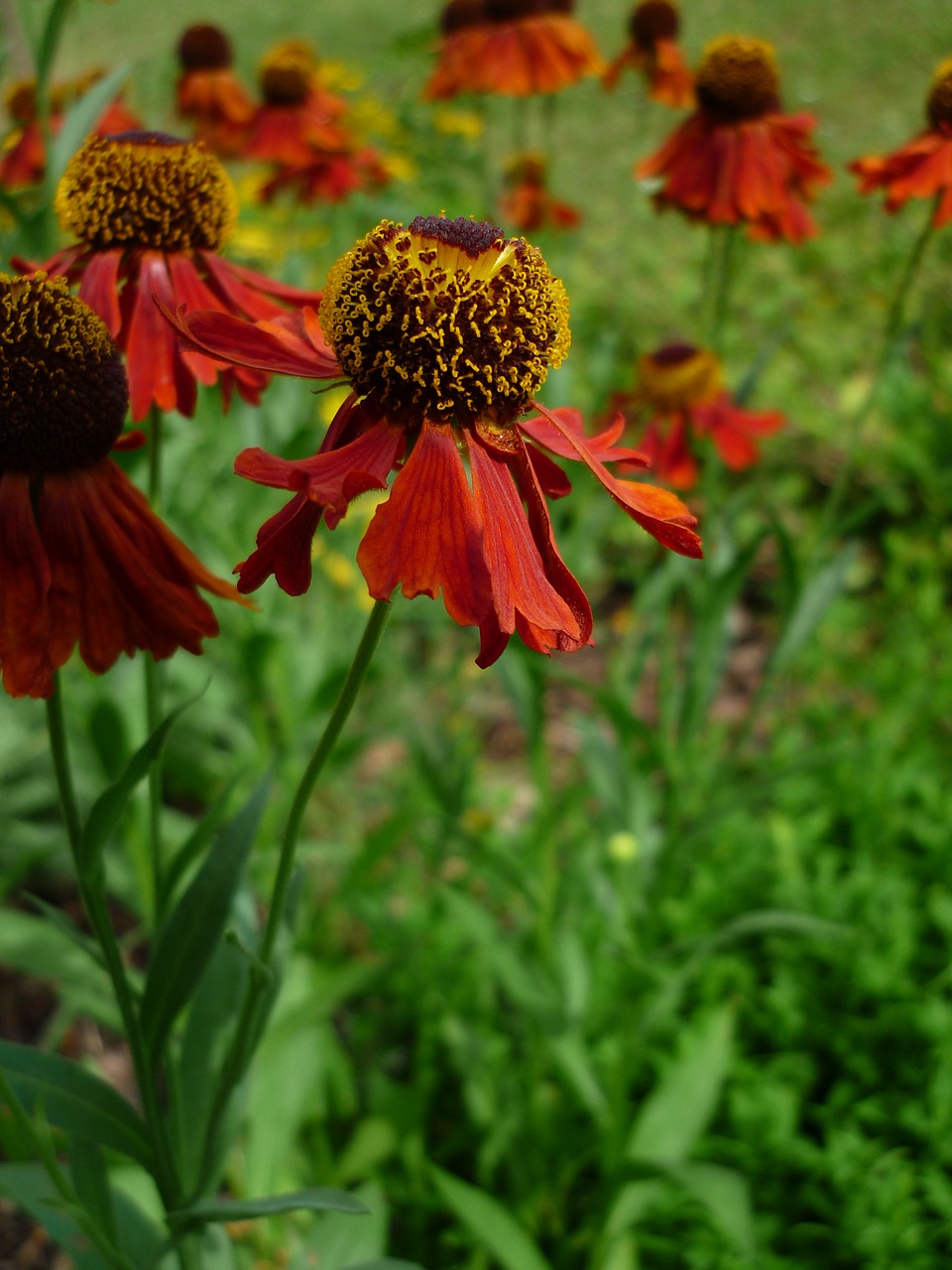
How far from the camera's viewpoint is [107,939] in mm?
789

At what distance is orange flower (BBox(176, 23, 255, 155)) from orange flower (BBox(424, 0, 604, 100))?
46 centimetres

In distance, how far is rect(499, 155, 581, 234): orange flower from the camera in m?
2.58

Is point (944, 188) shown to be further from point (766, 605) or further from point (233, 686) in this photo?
point (766, 605)

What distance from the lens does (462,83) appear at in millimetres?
2133

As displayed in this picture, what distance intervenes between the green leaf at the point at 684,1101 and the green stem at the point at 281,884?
800 mm

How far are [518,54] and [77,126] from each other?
1.26 metres

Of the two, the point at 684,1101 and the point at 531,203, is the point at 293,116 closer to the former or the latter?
the point at 531,203

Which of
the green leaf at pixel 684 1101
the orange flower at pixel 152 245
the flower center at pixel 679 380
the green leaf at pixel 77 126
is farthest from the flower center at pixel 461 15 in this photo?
the green leaf at pixel 684 1101

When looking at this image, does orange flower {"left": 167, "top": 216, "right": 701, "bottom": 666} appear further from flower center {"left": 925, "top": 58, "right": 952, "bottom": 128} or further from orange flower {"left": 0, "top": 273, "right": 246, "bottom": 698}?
flower center {"left": 925, "top": 58, "right": 952, "bottom": 128}

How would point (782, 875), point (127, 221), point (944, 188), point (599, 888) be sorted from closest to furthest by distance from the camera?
point (127, 221), point (944, 188), point (599, 888), point (782, 875)

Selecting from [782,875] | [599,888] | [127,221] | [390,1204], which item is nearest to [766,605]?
[782,875]

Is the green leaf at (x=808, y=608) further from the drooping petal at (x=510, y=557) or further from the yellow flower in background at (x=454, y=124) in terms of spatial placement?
the yellow flower in background at (x=454, y=124)

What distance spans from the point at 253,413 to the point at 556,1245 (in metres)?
1.36

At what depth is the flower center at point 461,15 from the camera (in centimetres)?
228
